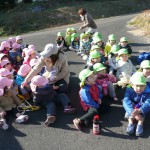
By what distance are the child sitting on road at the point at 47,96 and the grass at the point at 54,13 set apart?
13.0m

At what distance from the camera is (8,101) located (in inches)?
214

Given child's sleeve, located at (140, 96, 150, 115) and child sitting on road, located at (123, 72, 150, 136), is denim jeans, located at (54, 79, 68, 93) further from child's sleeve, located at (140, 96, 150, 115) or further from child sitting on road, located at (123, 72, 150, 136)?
child's sleeve, located at (140, 96, 150, 115)

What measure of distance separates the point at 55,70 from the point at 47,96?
726 mm

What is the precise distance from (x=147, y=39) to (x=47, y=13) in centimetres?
1138

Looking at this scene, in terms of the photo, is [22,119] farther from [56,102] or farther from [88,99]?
[88,99]

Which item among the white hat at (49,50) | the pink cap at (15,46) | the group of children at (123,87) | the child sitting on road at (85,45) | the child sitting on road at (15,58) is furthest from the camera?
the child sitting on road at (85,45)

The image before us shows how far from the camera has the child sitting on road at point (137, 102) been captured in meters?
4.61

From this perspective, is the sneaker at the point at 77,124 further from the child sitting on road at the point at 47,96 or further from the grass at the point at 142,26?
the grass at the point at 142,26

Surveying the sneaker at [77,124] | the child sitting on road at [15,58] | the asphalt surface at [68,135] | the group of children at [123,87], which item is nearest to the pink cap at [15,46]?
the child sitting on road at [15,58]

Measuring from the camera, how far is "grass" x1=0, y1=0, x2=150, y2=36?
61.2 feet

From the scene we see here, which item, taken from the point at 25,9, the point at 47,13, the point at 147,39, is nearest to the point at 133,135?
the point at 147,39

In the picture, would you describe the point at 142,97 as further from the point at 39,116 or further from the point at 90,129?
the point at 39,116

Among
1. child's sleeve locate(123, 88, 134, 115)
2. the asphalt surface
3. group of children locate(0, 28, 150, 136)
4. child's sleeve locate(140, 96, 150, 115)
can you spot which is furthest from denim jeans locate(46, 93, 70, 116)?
child's sleeve locate(140, 96, 150, 115)

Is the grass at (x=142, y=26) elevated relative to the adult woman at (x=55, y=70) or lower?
elevated
